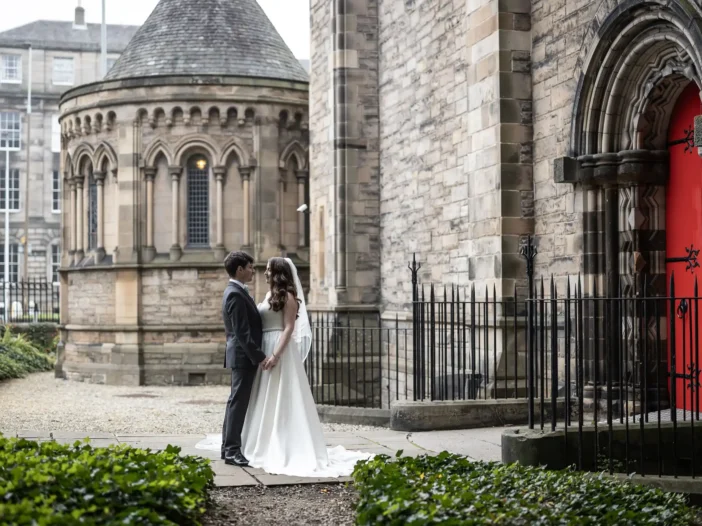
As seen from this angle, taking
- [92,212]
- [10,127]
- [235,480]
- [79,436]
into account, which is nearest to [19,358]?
[92,212]

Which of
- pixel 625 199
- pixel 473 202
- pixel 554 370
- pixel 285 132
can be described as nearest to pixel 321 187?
pixel 285 132

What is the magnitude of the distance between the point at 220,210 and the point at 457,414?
13.5m

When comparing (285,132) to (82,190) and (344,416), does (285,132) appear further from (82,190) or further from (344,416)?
(344,416)

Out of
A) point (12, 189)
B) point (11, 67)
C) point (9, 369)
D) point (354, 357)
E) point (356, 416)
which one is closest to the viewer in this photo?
point (356, 416)

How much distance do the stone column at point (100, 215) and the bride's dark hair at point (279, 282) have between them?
53.3ft

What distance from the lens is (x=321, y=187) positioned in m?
19.9

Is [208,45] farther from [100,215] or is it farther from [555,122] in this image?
[555,122]

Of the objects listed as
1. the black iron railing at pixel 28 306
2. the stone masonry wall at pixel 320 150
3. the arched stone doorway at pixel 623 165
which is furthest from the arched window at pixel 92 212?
the arched stone doorway at pixel 623 165

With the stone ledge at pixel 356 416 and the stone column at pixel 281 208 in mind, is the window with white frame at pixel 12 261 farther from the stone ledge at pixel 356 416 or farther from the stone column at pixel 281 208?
the stone ledge at pixel 356 416

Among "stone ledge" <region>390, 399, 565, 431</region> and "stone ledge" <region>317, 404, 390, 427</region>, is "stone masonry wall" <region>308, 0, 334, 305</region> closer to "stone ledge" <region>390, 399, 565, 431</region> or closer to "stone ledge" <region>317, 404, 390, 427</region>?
"stone ledge" <region>317, 404, 390, 427</region>

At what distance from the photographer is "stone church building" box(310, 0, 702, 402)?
10539 millimetres

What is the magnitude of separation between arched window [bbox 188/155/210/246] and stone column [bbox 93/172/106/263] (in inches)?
83.1

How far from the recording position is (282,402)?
8664 mm

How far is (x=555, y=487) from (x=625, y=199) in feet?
16.7
